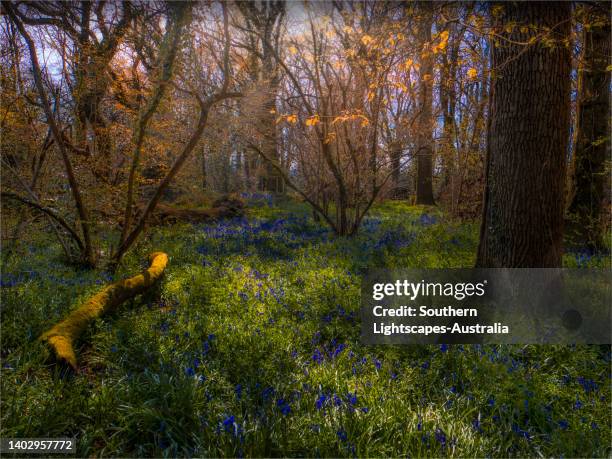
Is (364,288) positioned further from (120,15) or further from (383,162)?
(120,15)

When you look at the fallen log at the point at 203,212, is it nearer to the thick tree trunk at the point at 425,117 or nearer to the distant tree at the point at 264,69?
the distant tree at the point at 264,69

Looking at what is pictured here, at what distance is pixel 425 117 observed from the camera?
934 cm

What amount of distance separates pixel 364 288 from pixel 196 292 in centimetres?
225

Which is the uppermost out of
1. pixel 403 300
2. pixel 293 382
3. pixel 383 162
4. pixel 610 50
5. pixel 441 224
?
pixel 610 50

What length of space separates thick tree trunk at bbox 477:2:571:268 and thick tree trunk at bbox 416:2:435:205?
0.75m

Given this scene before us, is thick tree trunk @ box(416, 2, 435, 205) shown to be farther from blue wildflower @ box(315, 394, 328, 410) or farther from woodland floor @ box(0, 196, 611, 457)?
blue wildflower @ box(315, 394, 328, 410)

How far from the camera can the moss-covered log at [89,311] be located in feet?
10.0

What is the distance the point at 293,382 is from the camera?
2865mm

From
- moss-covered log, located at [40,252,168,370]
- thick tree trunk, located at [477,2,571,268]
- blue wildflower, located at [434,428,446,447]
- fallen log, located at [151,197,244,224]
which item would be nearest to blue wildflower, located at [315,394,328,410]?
blue wildflower, located at [434,428,446,447]

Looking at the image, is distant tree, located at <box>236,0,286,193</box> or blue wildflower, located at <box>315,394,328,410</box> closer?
blue wildflower, located at <box>315,394,328,410</box>

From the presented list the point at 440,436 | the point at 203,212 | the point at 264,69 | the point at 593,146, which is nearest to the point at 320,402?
the point at 440,436

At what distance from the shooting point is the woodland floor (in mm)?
2287

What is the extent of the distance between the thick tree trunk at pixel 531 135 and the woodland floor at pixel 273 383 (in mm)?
1172

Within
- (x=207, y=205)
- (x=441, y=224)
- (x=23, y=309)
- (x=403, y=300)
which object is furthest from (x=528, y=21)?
(x=207, y=205)
